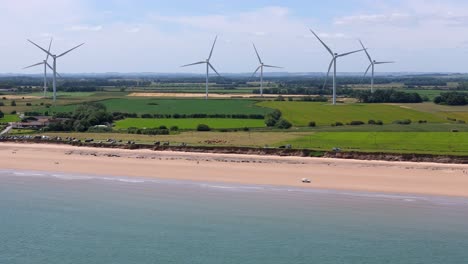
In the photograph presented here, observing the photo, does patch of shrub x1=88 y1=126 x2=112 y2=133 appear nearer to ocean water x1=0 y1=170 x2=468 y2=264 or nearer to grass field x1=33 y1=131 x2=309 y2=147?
grass field x1=33 y1=131 x2=309 y2=147

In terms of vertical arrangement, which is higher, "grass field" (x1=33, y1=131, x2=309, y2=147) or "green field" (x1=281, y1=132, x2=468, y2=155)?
"green field" (x1=281, y1=132, x2=468, y2=155)

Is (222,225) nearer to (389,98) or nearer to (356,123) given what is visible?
(356,123)

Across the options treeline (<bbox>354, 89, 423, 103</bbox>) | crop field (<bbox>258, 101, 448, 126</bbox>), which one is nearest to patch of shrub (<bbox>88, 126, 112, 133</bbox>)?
crop field (<bbox>258, 101, 448, 126</bbox>)

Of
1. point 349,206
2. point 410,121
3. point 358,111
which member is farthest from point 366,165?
point 358,111

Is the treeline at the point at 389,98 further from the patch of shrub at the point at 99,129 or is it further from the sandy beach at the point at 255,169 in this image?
the sandy beach at the point at 255,169

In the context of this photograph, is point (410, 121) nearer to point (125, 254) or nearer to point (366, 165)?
point (366, 165)

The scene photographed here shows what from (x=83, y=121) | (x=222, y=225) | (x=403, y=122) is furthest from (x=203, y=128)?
(x=222, y=225)
